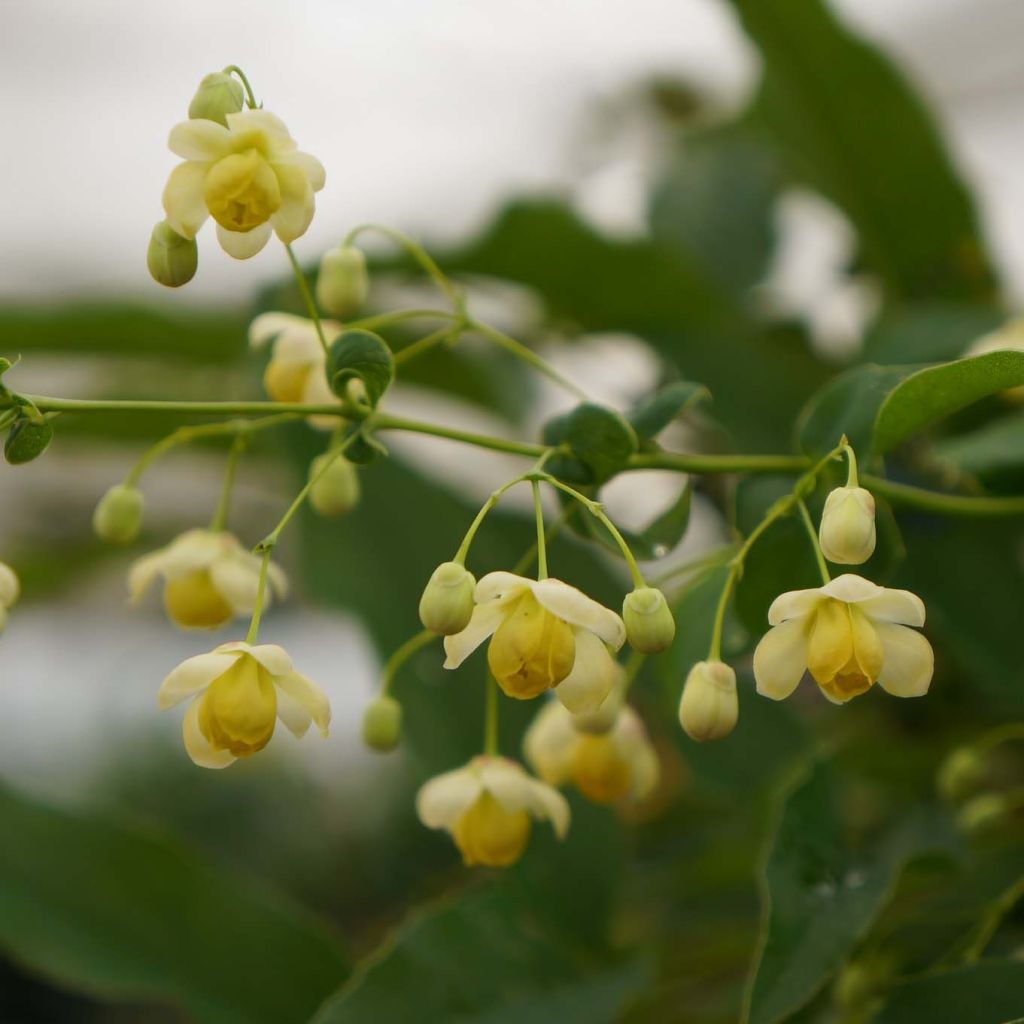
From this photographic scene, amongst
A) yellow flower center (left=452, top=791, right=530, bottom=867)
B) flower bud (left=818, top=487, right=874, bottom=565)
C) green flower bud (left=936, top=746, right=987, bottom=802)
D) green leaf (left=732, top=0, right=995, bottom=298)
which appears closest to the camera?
flower bud (left=818, top=487, right=874, bottom=565)

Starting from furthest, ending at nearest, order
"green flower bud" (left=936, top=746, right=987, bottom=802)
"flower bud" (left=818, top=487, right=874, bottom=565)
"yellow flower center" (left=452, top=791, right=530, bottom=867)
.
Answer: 1. "green flower bud" (left=936, top=746, right=987, bottom=802)
2. "yellow flower center" (left=452, top=791, right=530, bottom=867)
3. "flower bud" (left=818, top=487, right=874, bottom=565)

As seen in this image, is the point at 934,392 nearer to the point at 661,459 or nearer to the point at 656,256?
the point at 661,459

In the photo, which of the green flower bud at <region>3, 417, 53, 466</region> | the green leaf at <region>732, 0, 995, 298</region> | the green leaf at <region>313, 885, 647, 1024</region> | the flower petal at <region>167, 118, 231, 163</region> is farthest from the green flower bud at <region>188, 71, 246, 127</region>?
the green leaf at <region>732, 0, 995, 298</region>

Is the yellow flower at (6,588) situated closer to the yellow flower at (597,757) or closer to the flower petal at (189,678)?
the flower petal at (189,678)

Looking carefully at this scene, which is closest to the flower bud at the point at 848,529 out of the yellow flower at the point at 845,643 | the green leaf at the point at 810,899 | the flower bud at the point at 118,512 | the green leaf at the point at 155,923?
the yellow flower at the point at 845,643

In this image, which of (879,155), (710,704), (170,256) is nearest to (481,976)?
(710,704)

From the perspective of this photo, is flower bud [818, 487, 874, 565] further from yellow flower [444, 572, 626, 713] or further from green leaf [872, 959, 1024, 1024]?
green leaf [872, 959, 1024, 1024]

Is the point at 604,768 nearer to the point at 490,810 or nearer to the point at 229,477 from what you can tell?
the point at 490,810

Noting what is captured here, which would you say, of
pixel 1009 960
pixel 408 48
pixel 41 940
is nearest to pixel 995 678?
pixel 1009 960

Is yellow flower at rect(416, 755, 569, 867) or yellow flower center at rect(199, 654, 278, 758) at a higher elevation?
yellow flower center at rect(199, 654, 278, 758)
